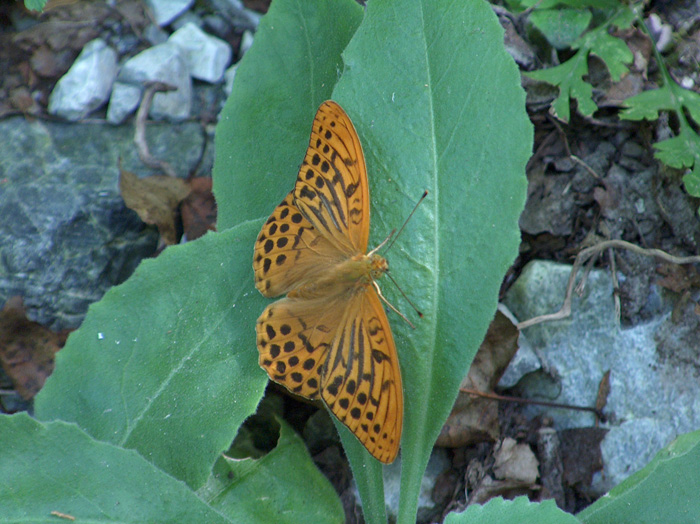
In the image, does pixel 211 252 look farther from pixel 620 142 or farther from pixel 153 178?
pixel 620 142

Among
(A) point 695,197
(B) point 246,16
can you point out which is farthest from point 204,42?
(A) point 695,197

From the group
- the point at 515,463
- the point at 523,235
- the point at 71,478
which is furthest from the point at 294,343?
the point at 523,235

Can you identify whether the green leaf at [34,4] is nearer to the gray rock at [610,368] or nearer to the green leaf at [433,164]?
the green leaf at [433,164]

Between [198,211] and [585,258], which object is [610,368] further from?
[198,211]

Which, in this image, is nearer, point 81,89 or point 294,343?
point 294,343

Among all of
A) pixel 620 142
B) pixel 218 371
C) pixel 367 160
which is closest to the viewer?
pixel 218 371

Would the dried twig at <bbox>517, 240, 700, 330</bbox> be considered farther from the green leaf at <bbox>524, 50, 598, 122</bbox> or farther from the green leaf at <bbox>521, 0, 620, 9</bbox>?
the green leaf at <bbox>521, 0, 620, 9</bbox>

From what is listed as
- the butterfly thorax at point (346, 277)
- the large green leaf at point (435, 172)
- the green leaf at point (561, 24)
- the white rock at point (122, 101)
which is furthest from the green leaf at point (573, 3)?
the white rock at point (122, 101)
